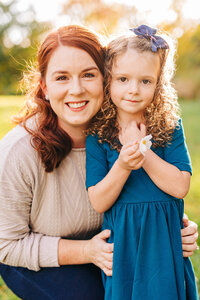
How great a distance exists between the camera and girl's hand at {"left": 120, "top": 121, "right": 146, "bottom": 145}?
2012mm

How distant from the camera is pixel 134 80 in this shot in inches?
77.1

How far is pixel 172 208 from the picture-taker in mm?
2045

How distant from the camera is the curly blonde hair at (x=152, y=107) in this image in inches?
80.5

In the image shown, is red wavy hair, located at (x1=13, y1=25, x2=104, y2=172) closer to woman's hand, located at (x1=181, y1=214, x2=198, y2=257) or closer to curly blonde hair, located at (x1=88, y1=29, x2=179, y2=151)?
curly blonde hair, located at (x1=88, y1=29, x2=179, y2=151)

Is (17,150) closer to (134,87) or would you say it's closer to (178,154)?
(134,87)

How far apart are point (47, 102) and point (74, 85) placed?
0.33 m

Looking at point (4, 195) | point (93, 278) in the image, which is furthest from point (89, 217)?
point (4, 195)

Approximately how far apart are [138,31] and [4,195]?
52.2 inches

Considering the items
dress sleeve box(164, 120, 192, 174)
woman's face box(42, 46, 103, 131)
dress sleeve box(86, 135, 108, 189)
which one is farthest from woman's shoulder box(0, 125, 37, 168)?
dress sleeve box(164, 120, 192, 174)

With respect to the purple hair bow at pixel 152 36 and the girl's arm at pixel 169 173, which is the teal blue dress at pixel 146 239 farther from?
the purple hair bow at pixel 152 36

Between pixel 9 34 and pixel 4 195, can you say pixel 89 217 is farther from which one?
pixel 9 34

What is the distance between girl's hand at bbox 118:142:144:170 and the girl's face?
11.8 inches

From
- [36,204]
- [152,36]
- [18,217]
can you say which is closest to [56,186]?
[36,204]

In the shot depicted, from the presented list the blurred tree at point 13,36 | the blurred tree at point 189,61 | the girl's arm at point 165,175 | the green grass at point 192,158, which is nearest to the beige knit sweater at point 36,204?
the green grass at point 192,158
